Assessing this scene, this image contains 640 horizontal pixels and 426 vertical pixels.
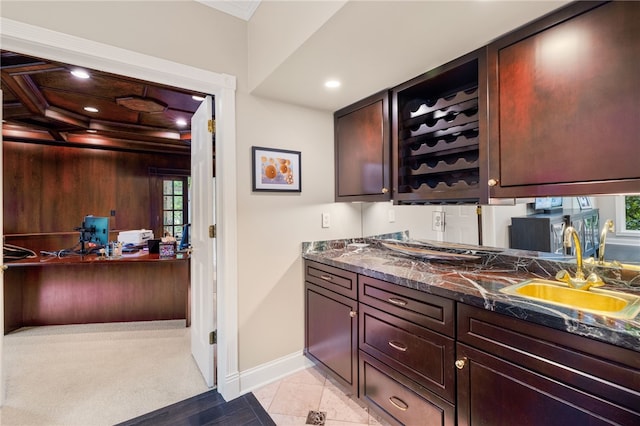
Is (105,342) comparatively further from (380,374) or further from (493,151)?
(493,151)

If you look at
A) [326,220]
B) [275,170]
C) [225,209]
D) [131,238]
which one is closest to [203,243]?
[225,209]

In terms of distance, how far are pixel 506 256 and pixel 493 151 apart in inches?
25.9

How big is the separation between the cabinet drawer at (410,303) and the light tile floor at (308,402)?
729 millimetres

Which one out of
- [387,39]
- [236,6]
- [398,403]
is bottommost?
[398,403]

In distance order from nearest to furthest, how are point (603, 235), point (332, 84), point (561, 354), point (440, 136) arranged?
point (561, 354) → point (603, 235) → point (440, 136) → point (332, 84)

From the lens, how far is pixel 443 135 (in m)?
1.85

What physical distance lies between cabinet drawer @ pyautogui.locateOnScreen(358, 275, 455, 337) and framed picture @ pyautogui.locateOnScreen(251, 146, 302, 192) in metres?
0.93

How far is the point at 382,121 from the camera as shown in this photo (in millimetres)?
2092

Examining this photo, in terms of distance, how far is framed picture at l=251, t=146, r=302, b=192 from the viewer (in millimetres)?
2154

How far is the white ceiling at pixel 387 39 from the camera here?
123cm

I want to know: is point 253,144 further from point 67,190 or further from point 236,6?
point 67,190

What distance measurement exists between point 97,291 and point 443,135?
3.89 m

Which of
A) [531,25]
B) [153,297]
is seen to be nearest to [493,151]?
[531,25]

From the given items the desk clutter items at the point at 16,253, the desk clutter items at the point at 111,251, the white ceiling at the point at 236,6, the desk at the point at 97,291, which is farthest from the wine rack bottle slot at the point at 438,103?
the desk clutter items at the point at 16,253
